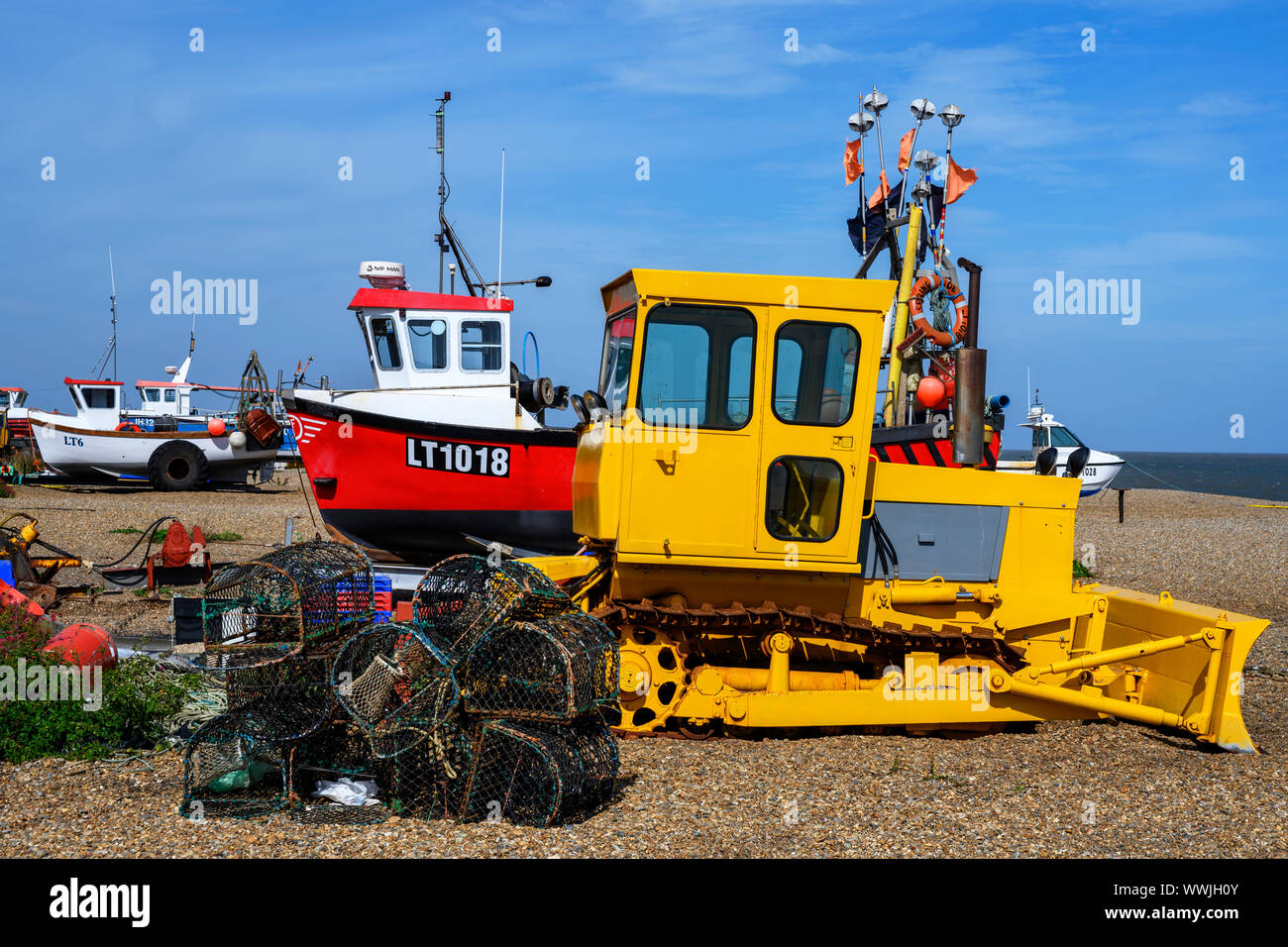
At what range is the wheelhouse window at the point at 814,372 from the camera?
281 inches

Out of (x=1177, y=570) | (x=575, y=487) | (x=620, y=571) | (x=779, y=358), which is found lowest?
(x=1177, y=570)

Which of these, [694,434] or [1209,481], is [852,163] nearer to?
[694,434]

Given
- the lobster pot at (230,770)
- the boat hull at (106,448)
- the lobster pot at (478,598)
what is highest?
the boat hull at (106,448)

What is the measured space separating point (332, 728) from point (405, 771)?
59 cm

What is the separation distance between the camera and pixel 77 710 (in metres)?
6.69

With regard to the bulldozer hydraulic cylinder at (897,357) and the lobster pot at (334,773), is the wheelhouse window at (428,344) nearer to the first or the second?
the bulldozer hydraulic cylinder at (897,357)

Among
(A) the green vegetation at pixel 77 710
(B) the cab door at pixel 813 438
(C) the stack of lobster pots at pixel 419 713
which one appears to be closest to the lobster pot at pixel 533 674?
(C) the stack of lobster pots at pixel 419 713

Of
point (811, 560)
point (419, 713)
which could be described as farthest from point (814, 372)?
point (419, 713)

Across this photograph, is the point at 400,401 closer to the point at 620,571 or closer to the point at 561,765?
the point at 620,571

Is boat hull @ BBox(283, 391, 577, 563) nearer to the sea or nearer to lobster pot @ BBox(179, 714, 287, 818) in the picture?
lobster pot @ BBox(179, 714, 287, 818)

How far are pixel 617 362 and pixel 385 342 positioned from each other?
8817 mm

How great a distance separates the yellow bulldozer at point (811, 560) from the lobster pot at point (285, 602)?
1.62 m

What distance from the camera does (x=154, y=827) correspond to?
17.7 feet

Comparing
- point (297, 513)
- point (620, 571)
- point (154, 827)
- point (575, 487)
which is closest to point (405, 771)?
point (154, 827)
